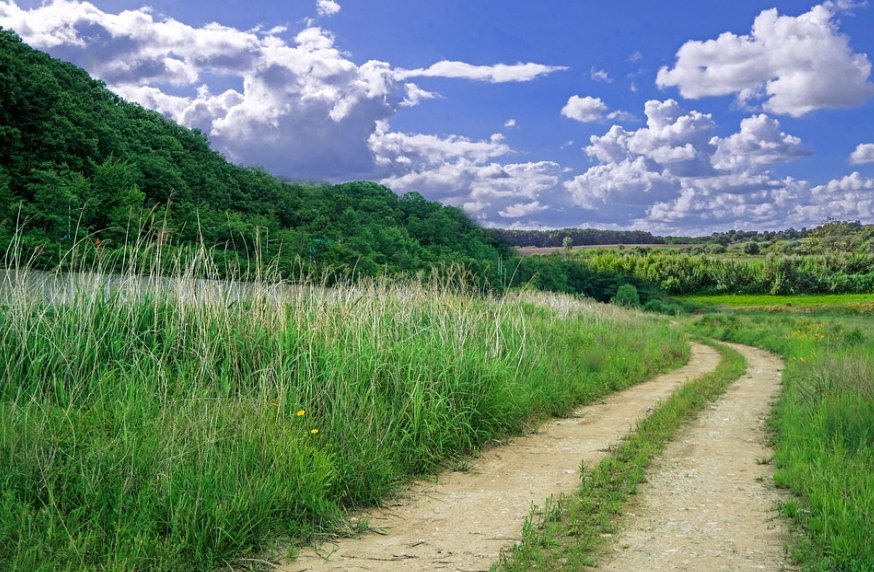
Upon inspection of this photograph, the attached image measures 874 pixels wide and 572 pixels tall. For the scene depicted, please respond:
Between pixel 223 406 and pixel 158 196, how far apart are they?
43.8 m

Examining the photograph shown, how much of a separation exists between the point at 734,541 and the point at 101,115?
53.5 meters

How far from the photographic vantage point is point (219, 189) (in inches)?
2130

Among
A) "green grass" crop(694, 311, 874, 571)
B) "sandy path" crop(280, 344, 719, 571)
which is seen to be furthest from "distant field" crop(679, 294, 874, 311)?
"sandy path" crop(280, 344, 719, 571)

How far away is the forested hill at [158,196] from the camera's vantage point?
30078 millimetres

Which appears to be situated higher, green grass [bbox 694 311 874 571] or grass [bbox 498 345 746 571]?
green grass [bbox 694 311 874 571]

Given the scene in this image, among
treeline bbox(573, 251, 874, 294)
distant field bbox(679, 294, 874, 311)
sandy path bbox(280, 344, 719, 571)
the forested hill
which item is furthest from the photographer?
treeline bbox(573, 251, 874, 294)

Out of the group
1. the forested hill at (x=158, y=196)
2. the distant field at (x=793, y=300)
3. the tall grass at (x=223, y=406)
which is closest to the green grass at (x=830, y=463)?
the tall grass at (x=223, y=406)

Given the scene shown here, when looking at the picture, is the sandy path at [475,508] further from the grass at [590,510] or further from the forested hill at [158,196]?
the forested hill at [158,196]

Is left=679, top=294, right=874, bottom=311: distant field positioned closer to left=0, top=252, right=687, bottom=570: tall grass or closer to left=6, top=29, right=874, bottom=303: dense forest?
left=6, top=29, right=874, bottom=303: dense forest

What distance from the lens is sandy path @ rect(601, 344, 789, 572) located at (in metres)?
4.83

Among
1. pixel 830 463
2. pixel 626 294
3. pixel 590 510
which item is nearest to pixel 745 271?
pixel 626 294

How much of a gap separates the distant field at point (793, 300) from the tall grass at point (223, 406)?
154 feet

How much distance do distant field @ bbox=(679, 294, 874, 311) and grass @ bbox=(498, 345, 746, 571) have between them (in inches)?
1817

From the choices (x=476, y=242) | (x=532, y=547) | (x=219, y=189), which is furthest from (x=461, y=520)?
(x=476, y=242)
